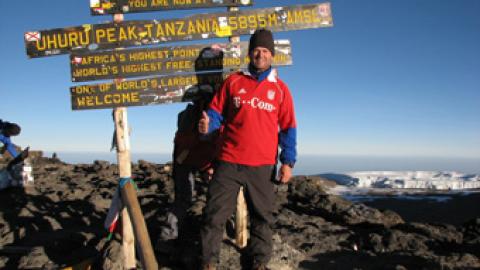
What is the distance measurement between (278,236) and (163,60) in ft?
9.39

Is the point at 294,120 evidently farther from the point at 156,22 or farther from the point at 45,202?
the point at 45,202

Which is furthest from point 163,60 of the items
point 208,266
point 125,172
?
point 208,266

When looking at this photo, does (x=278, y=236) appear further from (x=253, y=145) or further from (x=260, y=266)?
(x=253, y=145)

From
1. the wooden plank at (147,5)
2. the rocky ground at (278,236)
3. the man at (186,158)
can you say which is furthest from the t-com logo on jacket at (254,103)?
the rocky ground at (278,236)

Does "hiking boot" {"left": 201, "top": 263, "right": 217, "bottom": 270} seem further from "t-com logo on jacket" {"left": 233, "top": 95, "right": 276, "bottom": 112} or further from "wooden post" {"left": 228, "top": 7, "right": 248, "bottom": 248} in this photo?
"t-com logo on jacket" {"left": 233, "top": 95, "right": 276, "bottom": 112}

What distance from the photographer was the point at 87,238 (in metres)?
5.35

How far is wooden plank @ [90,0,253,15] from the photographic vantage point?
452cm

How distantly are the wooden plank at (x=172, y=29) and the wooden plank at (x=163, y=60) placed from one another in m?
0.12

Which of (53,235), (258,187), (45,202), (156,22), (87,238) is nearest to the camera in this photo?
(258,187)

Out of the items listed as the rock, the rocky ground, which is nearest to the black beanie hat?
the rocky ground

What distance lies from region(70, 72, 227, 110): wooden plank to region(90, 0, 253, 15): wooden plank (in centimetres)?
90

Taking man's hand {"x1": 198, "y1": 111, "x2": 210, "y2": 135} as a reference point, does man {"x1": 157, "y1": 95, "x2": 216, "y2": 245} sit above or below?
below

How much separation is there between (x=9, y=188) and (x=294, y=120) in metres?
8.86

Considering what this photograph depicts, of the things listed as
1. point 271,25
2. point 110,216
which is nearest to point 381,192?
point 271,25
